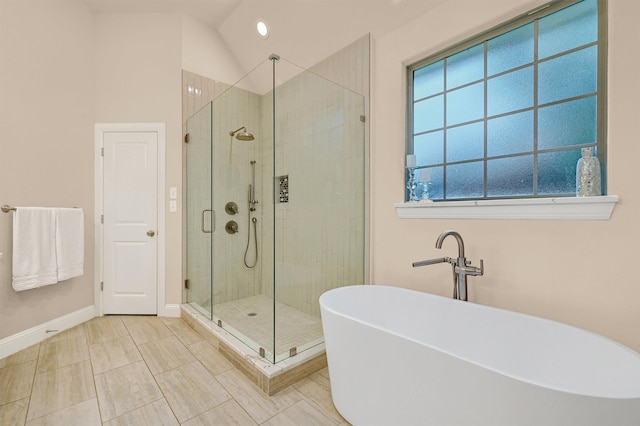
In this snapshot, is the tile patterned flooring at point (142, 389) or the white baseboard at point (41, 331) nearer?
the tile patterned flooring at point (142, 389)

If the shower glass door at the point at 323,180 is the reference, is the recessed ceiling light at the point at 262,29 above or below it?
above

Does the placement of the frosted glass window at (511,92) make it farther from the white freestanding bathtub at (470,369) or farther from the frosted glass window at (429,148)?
the white freestanding bathtub at (470,369)

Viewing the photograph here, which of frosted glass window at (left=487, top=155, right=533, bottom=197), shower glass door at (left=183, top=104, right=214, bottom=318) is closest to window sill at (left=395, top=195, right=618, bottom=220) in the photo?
frosted glass window at (left=487, top=155, right=533, bottom=197)

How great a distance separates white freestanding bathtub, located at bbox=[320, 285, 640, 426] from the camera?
835 millimetres

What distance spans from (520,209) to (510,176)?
276 mm

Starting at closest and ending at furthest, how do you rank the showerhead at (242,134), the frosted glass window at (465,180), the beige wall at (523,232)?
the beige wall at (523,232), the frosted glass window at (465,180), the showerhead at (242,134)

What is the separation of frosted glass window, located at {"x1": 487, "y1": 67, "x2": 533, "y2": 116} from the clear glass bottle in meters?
0.46

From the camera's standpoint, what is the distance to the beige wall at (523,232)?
126cm

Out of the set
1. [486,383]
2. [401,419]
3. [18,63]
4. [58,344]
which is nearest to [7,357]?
[58,344]

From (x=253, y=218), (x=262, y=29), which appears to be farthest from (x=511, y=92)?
(x=262, y=29)

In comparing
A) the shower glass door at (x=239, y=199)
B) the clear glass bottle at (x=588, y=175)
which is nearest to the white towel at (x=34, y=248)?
the shower glass door at (x=239, y=199)

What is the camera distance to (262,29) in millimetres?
2768

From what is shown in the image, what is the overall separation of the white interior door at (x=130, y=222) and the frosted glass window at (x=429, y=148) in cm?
255

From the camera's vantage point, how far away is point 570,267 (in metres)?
1.42
